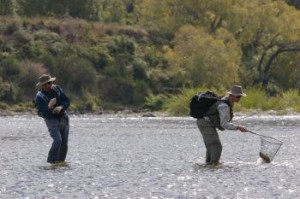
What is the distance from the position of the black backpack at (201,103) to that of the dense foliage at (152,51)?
2234 inches

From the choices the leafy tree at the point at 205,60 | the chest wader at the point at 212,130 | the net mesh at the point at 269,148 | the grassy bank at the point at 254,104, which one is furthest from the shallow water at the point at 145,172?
the leafy tree at the point at 205,60

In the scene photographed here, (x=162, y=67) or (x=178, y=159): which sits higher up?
(x=178, y=159)

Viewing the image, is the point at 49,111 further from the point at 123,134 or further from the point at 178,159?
the point at 123,134

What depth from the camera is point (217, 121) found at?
24625 millimetres

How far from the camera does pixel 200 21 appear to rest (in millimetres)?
99000

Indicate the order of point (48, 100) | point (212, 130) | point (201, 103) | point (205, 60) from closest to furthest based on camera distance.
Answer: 1. point (201, 103)
2. point (212, 130)
3. point (48, 100)
4. point (205, 60)

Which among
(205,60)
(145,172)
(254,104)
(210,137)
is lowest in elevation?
(254,104)

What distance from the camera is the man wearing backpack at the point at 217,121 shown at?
23.9 meters

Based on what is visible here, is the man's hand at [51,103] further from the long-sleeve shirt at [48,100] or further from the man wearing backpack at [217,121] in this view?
the man wearing backpack at [217,121]

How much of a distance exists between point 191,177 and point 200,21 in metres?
76.6

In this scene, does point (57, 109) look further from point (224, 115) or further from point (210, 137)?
point (224, 115)

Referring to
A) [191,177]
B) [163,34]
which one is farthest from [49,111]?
[163,34]

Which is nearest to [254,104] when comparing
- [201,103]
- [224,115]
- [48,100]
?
[201,103]

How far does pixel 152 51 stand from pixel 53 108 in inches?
3074
